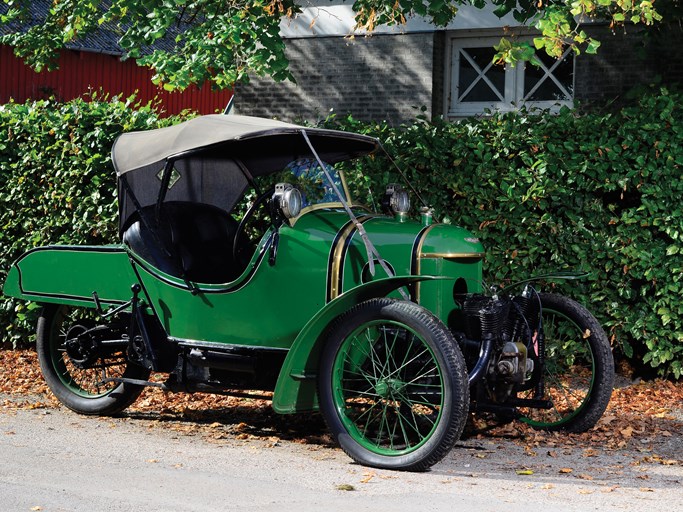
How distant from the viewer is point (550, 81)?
527 inches

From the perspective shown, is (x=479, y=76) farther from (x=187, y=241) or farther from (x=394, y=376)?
(x=394, y=376)

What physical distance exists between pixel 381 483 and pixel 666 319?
3.53 m

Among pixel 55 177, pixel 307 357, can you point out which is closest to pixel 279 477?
pixel 307 357

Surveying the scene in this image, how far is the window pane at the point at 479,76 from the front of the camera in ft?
44.7

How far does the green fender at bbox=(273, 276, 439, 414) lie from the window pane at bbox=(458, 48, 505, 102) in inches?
306

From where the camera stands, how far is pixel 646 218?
8.28 m

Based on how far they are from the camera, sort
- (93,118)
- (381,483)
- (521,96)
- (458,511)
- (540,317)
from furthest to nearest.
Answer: (521,96) → (93,118) → (540,317) → (381,483) → (458,511)

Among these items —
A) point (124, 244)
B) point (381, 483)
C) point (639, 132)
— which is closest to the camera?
point (381, 483)

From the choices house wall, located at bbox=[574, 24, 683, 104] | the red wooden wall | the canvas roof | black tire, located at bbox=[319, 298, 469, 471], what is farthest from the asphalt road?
the red wooden wall

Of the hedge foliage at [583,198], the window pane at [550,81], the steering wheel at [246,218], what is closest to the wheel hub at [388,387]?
the steering wheel at [246,218]

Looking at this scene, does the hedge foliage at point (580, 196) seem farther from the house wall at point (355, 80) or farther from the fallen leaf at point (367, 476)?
the house wall at point (355, 80)

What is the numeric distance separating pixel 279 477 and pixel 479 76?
349 inches

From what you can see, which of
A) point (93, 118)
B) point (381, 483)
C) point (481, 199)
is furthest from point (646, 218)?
point (93, 118)

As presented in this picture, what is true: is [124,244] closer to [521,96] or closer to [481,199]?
[481,199]
